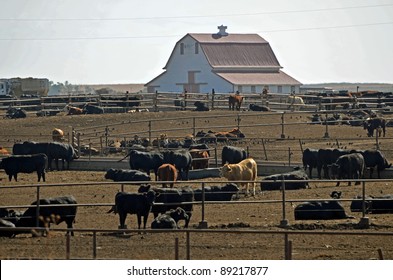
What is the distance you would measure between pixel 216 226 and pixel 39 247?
420 cm

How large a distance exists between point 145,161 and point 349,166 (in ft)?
19.8

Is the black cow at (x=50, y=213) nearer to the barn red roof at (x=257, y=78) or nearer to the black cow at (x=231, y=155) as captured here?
the black cow at (x=231, y=155)

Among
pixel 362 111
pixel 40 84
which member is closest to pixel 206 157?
pixel 362 111

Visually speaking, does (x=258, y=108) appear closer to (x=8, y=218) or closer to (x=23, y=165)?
(x=23, y=165)

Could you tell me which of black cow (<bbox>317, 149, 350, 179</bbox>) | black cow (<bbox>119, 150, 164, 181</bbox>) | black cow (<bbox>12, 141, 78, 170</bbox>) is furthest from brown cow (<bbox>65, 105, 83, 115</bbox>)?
black cow (<bbox>317, 149, 350, 179</bbox>)

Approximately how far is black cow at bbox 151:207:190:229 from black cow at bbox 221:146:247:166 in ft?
38.0

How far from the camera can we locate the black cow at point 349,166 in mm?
29922

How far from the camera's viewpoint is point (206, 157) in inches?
1314

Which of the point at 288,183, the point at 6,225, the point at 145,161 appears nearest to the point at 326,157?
the point at 288,183

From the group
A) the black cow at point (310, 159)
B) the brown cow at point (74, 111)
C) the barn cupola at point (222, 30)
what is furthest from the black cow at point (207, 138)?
the barn cupola at point (222, 30)

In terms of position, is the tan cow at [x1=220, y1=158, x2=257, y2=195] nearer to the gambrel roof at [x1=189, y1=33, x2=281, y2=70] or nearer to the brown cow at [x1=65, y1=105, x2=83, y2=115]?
the brown cow at [x1=65, y1=105, x2=83, y2=115]

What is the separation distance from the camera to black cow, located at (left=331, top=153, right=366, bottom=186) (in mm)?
29922

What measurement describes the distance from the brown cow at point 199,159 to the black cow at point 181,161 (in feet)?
2.43

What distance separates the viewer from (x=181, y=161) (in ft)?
104
